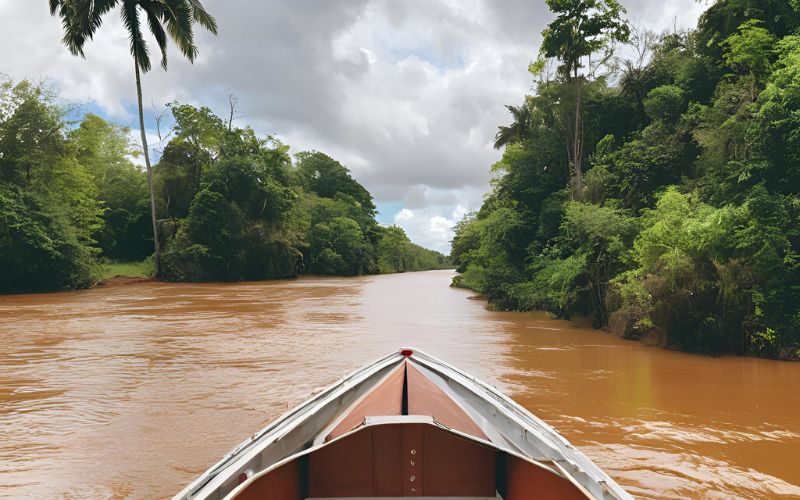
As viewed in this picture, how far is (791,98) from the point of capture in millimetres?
8875

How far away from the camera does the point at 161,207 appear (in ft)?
118

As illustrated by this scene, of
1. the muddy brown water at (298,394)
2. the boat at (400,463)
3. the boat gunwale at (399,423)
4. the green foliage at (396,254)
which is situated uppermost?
the green foliage at (396,254)

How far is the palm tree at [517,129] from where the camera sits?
99.6 feet

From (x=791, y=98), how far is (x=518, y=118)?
23549mm

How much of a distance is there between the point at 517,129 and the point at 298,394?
29060mm

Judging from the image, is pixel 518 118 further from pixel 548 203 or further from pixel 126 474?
pixel 126 474

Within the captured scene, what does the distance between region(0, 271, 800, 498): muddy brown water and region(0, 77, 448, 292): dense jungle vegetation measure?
1066cm

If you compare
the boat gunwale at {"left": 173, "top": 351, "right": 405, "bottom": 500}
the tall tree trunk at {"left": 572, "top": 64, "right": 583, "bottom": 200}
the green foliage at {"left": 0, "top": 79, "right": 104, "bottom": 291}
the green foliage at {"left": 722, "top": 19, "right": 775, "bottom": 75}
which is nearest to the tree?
the tall tree trunk at {"left": 572, "top": 64, "right": 583, "bottom": 200}

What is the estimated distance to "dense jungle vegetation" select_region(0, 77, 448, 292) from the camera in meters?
23.3

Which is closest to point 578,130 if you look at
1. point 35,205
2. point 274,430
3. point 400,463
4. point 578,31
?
point 578,31

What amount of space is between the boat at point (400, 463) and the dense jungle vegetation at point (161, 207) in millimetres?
24525

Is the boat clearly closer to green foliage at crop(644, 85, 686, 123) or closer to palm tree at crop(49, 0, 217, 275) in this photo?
green foliage at crop(644, 85, 686, 123)

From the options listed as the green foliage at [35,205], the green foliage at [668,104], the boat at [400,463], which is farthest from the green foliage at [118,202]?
the boat at [400,463]

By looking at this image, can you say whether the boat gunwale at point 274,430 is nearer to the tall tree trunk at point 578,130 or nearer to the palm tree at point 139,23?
the tall tree trunk at point 578,130
